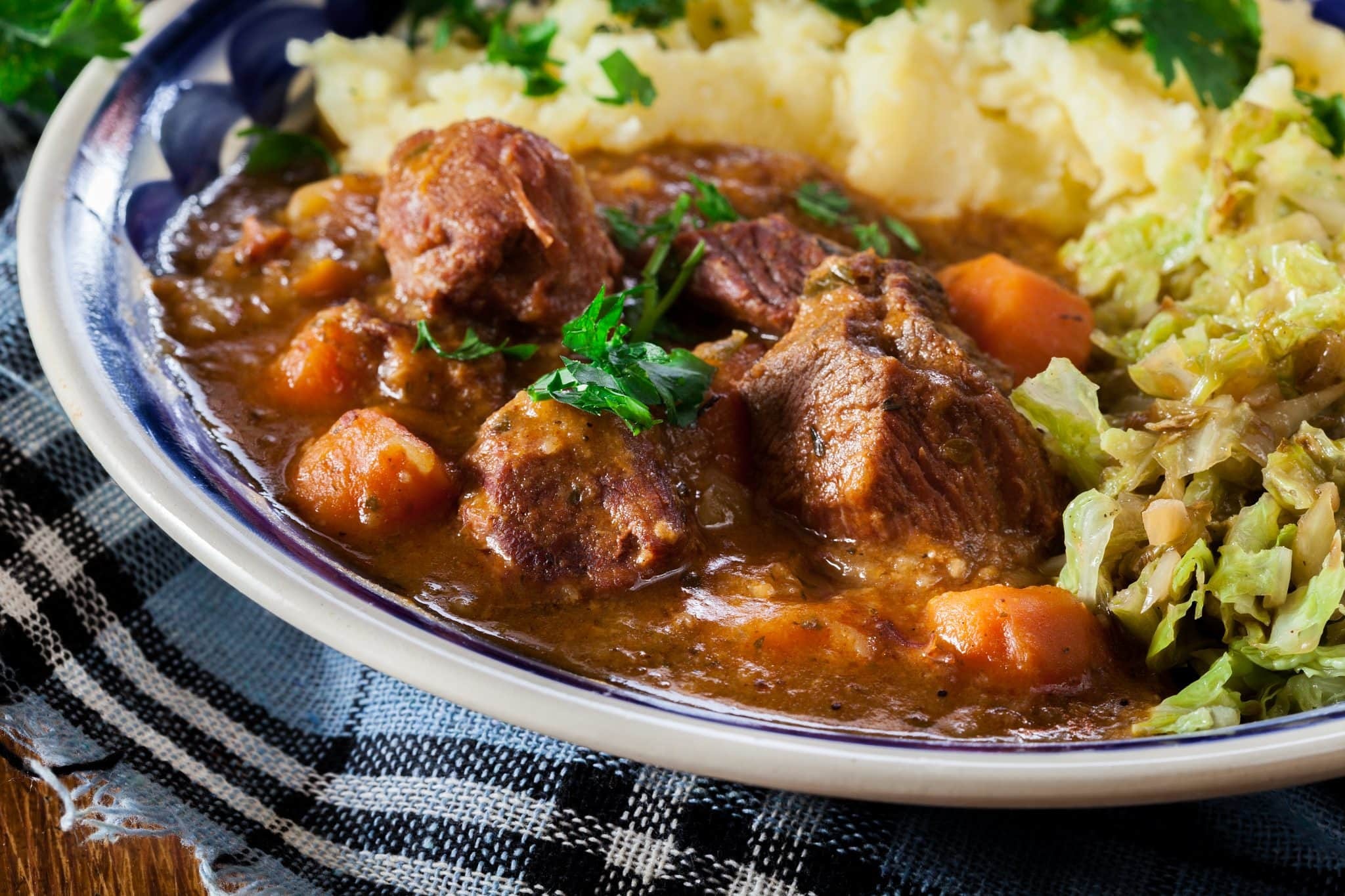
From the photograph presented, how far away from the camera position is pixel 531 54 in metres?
5.25

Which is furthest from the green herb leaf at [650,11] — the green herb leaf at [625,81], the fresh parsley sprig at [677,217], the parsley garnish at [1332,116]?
the parsley garnish at [1332,116]

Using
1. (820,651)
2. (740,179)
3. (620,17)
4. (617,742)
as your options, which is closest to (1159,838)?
(820,651)

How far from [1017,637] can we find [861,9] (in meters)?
3.29

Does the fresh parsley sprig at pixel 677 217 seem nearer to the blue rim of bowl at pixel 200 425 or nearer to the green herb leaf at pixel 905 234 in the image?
the green herb leaf at pixel 905 234

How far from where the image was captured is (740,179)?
5.00m

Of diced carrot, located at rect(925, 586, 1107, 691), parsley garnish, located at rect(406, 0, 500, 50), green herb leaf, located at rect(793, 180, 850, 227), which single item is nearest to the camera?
diced carrot, located at rect(925, 586, 1107, 691)

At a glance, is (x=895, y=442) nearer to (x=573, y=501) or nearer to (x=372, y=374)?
(x=573, y=501)

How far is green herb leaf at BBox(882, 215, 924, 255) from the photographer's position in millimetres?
4812

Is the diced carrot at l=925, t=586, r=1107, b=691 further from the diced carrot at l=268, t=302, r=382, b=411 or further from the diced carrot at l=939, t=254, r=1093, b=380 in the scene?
the diced carrot at l=268, t=302, r=382, b=411

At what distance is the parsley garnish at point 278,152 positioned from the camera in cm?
513

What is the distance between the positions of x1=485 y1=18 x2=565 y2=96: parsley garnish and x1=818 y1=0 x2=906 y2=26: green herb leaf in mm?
1176

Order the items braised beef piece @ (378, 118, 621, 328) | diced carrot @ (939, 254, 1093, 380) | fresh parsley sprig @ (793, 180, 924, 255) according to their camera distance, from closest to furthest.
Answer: braised beef piece @ (378, 118, 621, 328) < diced carrot @ (939, 254, 1093, 380) < fresh parsley sprig @ (793, 180, 924, 255)

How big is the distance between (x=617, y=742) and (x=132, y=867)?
1.34 metres

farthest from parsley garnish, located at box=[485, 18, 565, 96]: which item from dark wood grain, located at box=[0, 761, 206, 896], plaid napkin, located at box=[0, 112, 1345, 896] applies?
dark wood grain, located at box=[0, 761, 206, 896]
